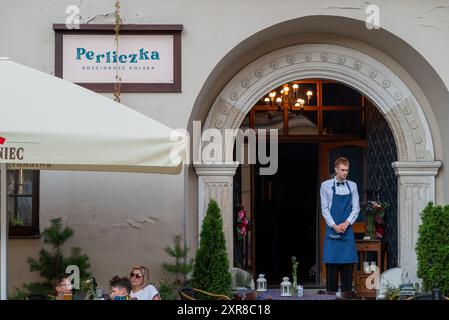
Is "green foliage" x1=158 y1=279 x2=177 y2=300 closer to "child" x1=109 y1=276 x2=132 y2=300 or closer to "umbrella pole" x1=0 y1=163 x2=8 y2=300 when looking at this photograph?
"child" x1=109 y1=276 x2=132 y2=300

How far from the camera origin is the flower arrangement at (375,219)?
11641mm

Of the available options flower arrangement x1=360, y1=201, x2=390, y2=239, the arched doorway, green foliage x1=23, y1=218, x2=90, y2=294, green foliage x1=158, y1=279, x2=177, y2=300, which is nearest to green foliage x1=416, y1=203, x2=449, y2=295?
flower arrangement x1=360, y1=201, x2=390, y2=239

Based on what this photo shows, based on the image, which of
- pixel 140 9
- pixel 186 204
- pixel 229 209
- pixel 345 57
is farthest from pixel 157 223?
pixel 345 57

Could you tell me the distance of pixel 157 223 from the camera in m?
9.84

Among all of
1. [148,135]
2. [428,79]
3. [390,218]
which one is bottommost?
[390,218]

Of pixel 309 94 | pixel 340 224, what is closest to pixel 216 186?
pixel 340 224

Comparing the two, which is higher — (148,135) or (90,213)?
(148,135)

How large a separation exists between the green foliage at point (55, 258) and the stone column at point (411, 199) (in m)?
3.66

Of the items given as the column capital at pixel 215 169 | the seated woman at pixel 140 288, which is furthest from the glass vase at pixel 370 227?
the seated woman at pixel 140 288

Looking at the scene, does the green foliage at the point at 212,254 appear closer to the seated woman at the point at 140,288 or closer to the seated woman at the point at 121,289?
→ the seated woman at the point at 140,288

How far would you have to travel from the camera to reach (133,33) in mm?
9867

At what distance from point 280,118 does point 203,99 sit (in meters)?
2.75

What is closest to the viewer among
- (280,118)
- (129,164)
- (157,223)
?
(129,164)

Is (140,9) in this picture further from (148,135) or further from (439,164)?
(439,164)
